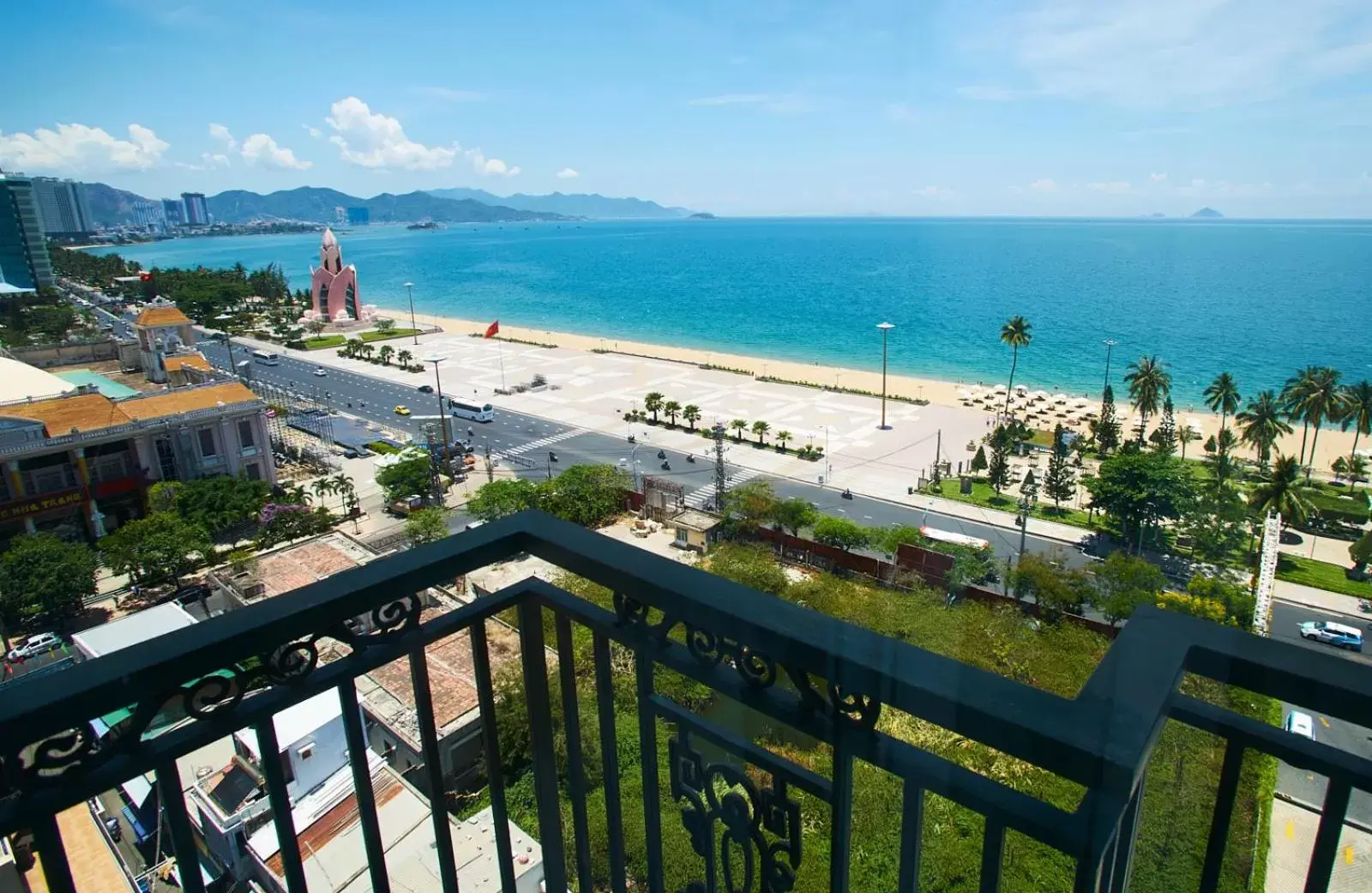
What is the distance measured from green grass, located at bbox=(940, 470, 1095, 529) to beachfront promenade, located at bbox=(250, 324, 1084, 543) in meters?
0.35

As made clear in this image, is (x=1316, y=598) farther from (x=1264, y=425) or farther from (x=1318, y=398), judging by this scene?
(x=1318, y=398)

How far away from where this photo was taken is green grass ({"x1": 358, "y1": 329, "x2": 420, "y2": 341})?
3744 cm

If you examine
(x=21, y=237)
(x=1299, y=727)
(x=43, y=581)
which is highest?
(x=21, y=237)

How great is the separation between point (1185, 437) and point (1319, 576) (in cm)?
764

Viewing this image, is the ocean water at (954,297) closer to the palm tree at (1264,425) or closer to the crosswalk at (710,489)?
the palm tree at (1264,425)

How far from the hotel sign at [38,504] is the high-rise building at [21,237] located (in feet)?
109

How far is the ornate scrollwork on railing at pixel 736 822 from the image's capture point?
127 centimetres

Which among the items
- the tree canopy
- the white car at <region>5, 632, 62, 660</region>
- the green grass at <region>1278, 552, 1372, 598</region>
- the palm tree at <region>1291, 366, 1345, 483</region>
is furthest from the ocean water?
the white car at <region>5, 632, 62, 660</region>

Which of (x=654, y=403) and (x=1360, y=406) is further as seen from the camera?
(x=654, y=403)

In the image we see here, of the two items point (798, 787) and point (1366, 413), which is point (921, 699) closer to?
point (798, 787)

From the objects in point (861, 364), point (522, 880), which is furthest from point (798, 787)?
point (861, 364)

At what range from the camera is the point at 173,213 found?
9200 cm

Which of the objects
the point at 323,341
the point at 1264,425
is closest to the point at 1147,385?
the point at 1264,425

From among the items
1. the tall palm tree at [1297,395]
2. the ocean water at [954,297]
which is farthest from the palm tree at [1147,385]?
the ocean water at [954,297]
